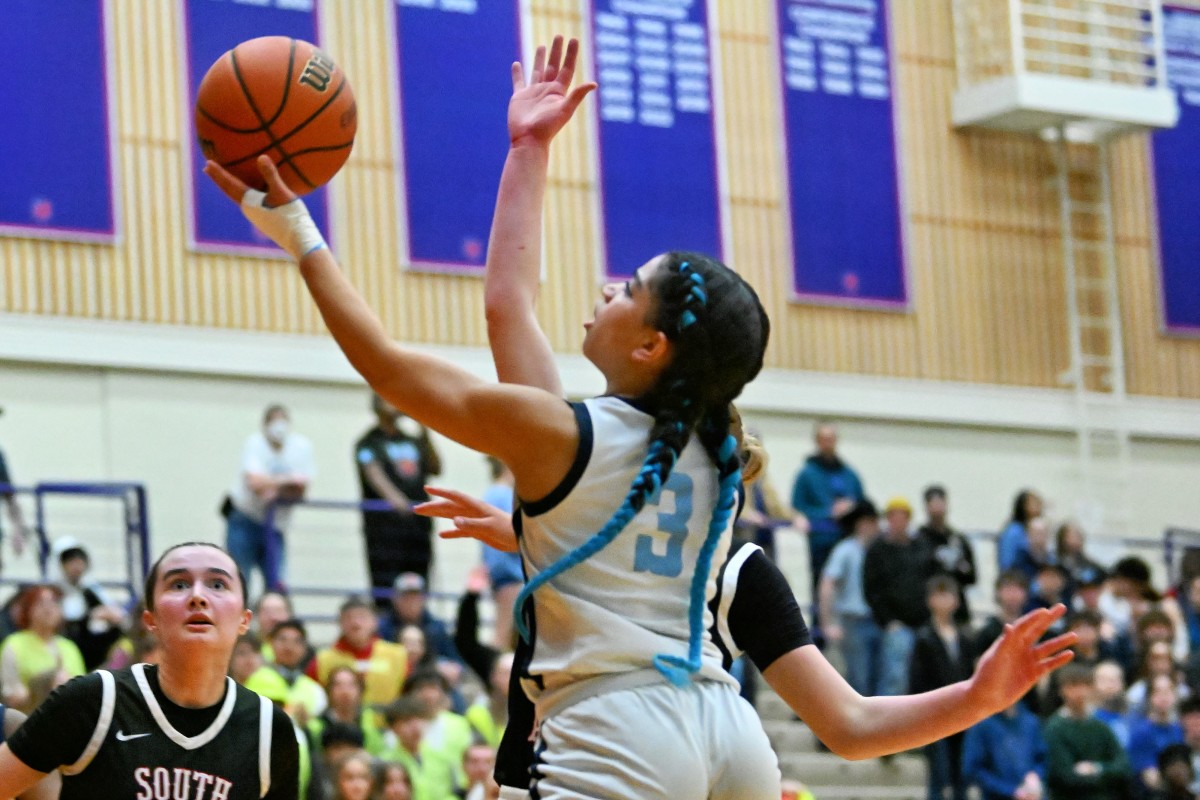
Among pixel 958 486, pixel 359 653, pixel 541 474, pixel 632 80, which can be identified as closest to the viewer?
pixel 541 474

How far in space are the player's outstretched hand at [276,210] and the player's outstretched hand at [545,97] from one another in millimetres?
497

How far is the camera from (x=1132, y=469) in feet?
61.1

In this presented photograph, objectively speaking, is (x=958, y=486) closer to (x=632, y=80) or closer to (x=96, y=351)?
(x=632, y=80)

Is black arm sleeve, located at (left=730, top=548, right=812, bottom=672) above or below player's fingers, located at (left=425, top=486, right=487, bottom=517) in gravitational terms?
below

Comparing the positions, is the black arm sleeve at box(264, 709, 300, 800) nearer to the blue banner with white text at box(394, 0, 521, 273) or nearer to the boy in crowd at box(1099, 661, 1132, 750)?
the boy in crowd at box(1099, 661, 1132, 750)

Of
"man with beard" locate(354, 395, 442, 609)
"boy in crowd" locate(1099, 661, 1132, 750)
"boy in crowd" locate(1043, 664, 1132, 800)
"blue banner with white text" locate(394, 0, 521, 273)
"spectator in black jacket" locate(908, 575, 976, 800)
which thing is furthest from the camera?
"blue banner with white text" locate(394, 0, 521, 273)

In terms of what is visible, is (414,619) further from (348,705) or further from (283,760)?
(283,760)

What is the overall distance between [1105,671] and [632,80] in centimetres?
668

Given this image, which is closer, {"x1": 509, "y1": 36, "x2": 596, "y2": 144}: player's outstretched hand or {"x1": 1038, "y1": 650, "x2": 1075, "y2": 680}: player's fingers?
{"x1": 1038, "y1": 650, "x2": 1075, "y2": 680}: player's fingers

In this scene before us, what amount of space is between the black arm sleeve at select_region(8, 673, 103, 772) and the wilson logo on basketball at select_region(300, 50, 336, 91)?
4.63 feet

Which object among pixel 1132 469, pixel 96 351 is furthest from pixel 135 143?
pixel 1132 469

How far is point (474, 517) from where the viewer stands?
12.7ft

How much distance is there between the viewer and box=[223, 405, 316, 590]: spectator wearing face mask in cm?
1287

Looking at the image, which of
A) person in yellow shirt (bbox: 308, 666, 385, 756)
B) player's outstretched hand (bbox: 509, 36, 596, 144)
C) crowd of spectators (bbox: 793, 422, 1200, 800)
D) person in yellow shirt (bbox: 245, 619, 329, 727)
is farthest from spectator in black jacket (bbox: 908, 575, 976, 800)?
player's outstretched hand (bbox: 509, 36, 596, 144)
